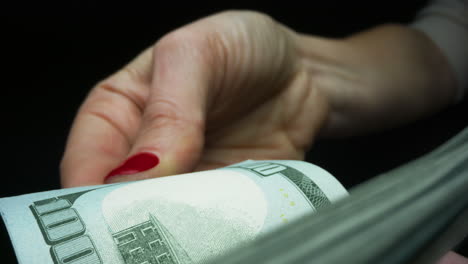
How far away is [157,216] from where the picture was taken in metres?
0.30

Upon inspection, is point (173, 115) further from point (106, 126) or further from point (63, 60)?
point (63, 60)

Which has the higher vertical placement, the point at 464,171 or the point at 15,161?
the point at 15,161

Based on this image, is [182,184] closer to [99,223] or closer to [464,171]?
[99,223]

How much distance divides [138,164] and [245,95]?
0.97 ft

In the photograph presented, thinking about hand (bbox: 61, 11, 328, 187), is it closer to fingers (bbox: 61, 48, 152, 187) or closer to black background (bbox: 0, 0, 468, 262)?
fingers (bbox: 61, 48, 152, 187)

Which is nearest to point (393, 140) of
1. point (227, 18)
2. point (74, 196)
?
point (227, 18)

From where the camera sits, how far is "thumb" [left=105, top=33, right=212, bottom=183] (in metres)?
0.40

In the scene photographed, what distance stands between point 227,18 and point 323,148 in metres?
0.51

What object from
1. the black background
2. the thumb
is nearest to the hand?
the thumb

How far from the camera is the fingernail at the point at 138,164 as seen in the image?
391 mm

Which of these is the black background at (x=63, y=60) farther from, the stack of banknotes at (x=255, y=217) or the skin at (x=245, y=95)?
the stack of banknotes at (x=255, y=217)

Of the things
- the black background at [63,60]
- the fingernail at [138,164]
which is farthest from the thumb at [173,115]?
the black background at [63,60]

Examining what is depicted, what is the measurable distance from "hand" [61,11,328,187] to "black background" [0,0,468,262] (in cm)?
24

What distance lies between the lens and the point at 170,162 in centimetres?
41
